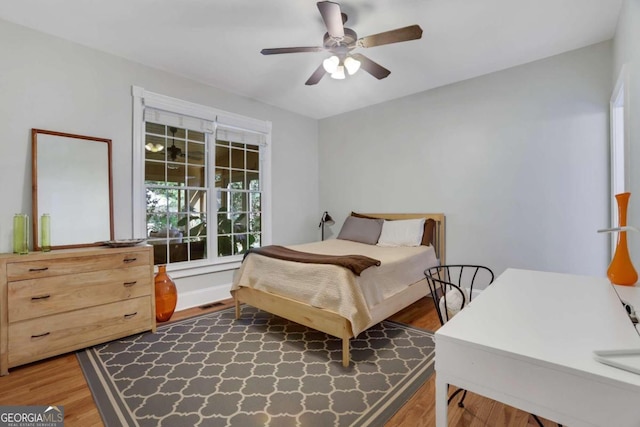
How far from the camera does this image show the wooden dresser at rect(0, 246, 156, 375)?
82.4 inches

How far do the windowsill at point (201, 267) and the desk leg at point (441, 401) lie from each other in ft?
10.3

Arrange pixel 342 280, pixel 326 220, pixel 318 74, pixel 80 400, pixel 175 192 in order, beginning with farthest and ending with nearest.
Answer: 1. pixel 326 220
2. pixel 175 192
3. pixel 318 74
4. pixel 342 280
5. pixel 80 400

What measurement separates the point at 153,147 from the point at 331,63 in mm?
2186

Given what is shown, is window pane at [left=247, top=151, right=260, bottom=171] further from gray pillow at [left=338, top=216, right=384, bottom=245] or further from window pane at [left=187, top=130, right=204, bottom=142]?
gray pillow at [left=338, top=216, right=384, bottom=245]

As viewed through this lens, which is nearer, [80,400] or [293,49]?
[80,400]

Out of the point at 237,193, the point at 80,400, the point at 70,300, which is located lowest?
the point at 80,400

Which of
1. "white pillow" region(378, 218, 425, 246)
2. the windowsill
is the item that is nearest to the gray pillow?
"white pillow" region(378, 218, 425, 246)

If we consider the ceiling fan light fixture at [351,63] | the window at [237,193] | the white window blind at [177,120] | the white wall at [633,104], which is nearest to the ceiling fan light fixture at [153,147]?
the white window blind at [177,120]

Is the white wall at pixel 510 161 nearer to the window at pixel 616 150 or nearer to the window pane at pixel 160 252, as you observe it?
the window at pixel 616 150

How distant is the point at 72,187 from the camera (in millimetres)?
2680

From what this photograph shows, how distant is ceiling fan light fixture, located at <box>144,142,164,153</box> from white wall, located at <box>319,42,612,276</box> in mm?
2749

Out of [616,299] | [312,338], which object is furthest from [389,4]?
[312,338]

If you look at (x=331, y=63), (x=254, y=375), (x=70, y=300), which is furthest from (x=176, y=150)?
(x=254, y=375)

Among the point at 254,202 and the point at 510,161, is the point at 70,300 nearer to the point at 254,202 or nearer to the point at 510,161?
the point at 254,202
